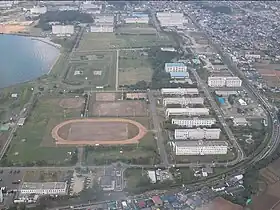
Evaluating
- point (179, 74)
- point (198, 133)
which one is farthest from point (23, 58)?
point (198, 133)

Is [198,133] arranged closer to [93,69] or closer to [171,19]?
[93,69]

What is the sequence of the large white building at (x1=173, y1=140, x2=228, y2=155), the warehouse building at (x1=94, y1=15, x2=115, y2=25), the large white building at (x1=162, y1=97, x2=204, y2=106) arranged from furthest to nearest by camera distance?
the warehouse building at (x1=94, y1=15, x2=115, y2=25), the large white building at (x1=162, y1=97, x2=204, y2=106), the large white building at (x1=173, y1=140, x2=228, y2=155)

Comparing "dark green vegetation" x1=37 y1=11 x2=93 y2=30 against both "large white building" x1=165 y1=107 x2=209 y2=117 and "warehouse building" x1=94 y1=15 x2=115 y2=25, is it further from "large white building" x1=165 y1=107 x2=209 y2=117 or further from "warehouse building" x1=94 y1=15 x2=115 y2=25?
"large white building" x1=165 y1=107 x2=209 y2=117

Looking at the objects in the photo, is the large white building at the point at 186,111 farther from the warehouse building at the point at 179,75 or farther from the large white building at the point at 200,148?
the warehouse building at the point at 179,75

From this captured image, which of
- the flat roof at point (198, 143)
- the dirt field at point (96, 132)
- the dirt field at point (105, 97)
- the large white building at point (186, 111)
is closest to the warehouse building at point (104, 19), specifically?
the dirt field at point (105, 97)

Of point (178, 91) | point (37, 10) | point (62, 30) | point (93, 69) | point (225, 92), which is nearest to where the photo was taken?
point (178, 91)

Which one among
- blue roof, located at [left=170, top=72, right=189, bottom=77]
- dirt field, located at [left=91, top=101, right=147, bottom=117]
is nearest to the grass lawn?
dirt field, located at [left=91, top=101, right=147, bottom=117]
